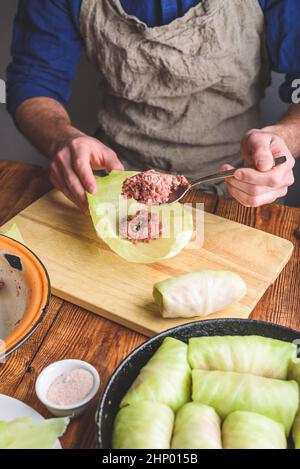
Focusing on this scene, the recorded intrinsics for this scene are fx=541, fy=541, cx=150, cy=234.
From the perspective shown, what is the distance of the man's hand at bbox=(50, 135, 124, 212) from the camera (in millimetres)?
1218

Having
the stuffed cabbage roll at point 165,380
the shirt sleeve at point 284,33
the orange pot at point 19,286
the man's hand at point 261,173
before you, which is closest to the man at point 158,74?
the shirt sleeve at point 284,33

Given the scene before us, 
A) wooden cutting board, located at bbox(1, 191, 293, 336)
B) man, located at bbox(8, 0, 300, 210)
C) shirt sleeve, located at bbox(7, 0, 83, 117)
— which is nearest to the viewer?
wooden cutting board, located at bbox(1, 191, 293, 336)

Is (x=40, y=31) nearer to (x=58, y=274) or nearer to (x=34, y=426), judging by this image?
(x=58, y=274)

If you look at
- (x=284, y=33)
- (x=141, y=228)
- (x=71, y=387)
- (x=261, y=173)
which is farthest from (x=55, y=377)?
(x=284, y=33)

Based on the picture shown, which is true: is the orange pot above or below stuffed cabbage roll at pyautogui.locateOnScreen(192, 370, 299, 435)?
below

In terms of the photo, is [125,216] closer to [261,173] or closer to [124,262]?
[124,262]

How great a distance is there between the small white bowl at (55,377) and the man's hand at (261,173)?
52cm

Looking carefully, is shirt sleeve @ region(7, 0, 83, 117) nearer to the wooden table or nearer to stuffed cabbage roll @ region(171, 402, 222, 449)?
the wooden table

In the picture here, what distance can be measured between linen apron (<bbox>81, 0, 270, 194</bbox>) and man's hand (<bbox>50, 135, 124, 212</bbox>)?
0.34 metres

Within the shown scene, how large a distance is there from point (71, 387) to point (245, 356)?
269mm

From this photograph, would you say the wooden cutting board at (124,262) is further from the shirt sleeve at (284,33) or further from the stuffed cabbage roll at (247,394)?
the shirt sleeve at (284,33)

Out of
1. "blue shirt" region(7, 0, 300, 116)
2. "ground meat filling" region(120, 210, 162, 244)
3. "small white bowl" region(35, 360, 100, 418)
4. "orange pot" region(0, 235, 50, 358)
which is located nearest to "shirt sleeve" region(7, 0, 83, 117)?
"blue shirt" region(7, 0, 300, 116)

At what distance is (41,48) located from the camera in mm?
1636
